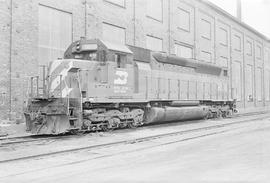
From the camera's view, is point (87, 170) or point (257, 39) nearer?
point (87, 170)

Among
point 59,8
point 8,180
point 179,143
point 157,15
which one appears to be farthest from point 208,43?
point 8,180

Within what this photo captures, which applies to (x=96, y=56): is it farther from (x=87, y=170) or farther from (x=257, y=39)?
(x=257, y=39)

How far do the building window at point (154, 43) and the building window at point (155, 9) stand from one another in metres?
1.52

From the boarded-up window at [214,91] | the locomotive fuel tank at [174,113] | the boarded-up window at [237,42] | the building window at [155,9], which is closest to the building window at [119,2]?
the building window at [155,9]

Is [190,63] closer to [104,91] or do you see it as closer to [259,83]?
[104,91]

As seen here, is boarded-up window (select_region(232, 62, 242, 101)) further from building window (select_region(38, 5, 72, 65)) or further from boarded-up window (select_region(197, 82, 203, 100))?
building window (select_region(38, 5, 72, 65))

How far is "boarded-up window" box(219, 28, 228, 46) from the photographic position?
40594mm

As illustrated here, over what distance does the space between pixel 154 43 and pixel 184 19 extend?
596 cm

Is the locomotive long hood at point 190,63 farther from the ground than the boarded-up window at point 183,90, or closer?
farther from the ground

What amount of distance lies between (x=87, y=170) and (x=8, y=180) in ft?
4.98

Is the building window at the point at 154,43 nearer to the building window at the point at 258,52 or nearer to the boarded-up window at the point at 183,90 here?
the boarded-up window at the point at 183,90

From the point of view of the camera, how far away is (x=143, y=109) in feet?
55.9

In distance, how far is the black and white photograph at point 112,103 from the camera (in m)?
7.81

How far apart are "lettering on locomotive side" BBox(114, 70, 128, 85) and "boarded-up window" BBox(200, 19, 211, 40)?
73.8ft
